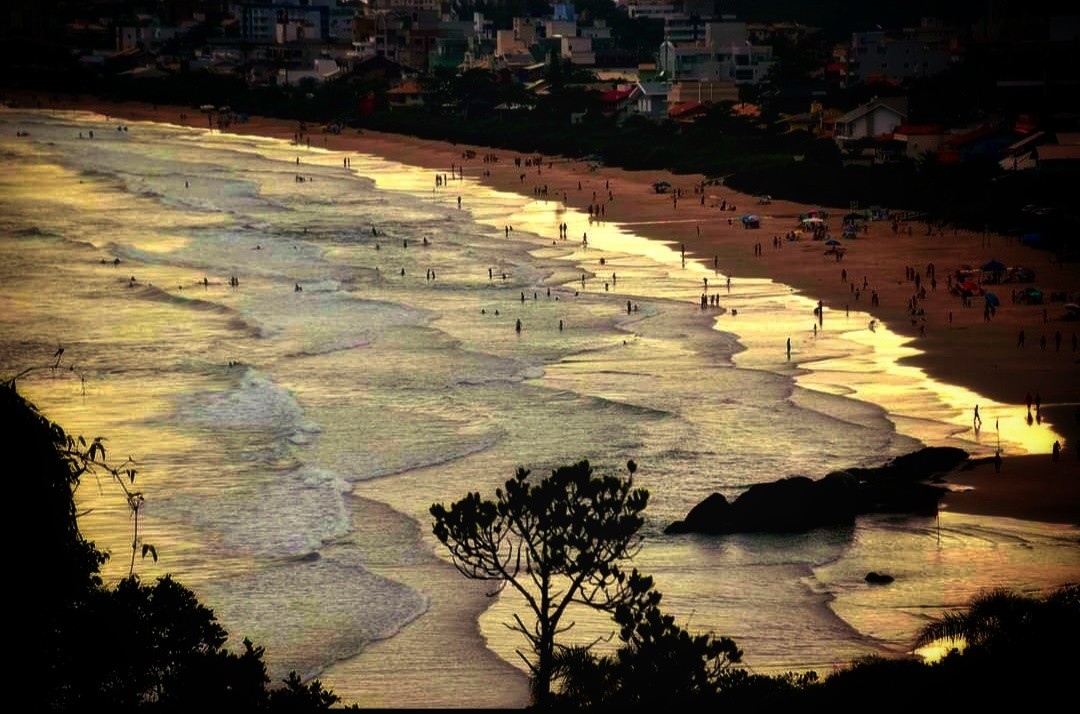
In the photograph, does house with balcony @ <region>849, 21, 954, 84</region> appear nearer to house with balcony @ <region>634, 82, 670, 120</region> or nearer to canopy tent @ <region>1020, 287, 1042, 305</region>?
house with balcony @ <region>634, 82, 670, 120</region>

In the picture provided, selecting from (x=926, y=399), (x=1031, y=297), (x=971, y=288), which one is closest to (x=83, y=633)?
(x=926, y=399)

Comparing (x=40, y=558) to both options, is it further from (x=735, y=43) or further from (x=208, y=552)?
(x=735, y=43)

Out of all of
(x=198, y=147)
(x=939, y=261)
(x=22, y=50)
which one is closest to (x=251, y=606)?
(x=939, y=261)

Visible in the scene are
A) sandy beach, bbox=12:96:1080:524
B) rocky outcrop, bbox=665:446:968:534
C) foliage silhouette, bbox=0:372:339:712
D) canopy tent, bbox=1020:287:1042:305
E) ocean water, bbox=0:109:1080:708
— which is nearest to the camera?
foliage silhouette, bbox=0:372:339:712

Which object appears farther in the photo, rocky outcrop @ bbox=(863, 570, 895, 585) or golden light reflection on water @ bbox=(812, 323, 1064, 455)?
golden light reflection on water @ bbox=(812, 323, 1064, 455)

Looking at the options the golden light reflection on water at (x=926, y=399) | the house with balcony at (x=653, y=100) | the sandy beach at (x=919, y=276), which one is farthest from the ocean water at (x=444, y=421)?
the house with balcony at (x=653, y=100)

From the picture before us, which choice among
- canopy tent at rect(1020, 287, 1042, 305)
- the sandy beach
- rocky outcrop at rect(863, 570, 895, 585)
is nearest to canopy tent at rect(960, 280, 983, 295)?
the sandy beach
